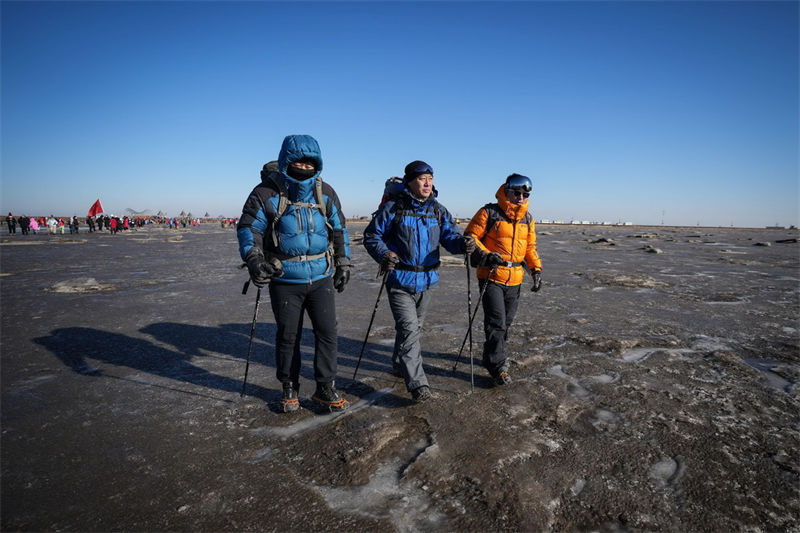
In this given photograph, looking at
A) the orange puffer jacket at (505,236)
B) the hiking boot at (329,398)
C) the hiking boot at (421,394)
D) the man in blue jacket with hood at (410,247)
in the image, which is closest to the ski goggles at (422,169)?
the man in blue jacket with hood at (410,247)

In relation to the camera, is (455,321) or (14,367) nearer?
(14,367)

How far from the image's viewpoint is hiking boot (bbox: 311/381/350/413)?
359 cm

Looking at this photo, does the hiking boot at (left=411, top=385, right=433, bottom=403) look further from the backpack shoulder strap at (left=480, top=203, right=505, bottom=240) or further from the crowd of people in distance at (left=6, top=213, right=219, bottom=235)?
the crowd of people in distance at (left=6, top=213, right=219, bottom=235)

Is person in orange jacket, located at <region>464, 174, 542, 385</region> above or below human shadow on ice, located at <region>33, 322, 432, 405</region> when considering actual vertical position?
above

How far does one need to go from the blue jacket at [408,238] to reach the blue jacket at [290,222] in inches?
23.2

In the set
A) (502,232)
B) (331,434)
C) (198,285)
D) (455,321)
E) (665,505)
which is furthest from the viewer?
(198,285)

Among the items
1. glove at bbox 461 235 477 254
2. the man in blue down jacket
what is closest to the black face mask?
the man in blue down jacket

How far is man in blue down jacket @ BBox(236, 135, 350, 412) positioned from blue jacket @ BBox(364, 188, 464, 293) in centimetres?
41

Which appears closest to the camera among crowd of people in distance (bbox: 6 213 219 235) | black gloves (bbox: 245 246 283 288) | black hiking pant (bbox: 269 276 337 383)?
black gloves (bbox: 245 246 283 288)

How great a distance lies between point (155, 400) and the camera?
12.5ft

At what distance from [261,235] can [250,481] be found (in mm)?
1889

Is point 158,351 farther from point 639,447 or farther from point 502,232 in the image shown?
point 639,447

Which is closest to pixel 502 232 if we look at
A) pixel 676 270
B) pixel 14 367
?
pixel 14 367

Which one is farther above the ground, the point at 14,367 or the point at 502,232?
the point at 502,232
